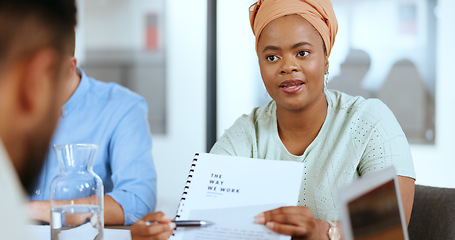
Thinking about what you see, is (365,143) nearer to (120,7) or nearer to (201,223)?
(201,223)

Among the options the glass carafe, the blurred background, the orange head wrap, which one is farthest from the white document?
the blurred background

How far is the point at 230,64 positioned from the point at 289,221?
2862 mm

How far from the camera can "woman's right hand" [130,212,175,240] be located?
1326 millimetres

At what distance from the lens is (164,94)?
4.25 metres

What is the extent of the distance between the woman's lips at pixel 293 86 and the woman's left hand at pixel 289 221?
53 centimetres

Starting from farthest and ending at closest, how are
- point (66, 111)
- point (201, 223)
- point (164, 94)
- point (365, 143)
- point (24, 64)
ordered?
point (164, 94) → point (66, 111) → point (365, 143) → point (201, 223) → point (24, 64)

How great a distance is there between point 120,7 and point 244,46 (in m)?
1.00

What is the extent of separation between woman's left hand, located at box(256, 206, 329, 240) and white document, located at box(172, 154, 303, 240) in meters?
0.02

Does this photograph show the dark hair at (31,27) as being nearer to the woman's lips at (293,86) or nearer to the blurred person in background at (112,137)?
the woman's lips at (293,86)

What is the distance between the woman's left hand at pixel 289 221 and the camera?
1.27m

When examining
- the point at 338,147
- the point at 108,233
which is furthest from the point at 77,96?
the point at 338,147

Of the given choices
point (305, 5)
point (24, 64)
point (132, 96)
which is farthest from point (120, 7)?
point (24, 64)

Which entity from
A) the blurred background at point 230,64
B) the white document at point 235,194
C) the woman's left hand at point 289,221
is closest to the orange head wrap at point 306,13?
the white document at point 235,194

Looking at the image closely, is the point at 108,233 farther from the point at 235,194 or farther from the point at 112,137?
the point at 112,137
